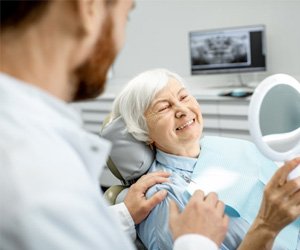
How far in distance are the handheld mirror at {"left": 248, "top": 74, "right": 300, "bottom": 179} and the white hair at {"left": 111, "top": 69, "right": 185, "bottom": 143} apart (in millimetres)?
519

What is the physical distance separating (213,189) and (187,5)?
280 centimetres

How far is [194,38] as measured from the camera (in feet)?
12.6

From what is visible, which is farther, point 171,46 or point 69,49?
point 171,46

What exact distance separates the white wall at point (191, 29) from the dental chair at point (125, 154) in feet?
7.37

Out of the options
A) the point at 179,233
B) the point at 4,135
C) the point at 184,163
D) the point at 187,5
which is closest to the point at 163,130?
the point at 184,163

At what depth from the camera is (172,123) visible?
5.57ft

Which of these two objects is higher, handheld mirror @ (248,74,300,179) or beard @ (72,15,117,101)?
beard @ (72,15,117,101)

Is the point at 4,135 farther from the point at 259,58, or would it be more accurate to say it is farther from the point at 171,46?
the point at 171,46

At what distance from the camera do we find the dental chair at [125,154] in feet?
5.65

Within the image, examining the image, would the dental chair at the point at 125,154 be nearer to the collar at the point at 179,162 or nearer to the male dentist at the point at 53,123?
the collar at the point at 179,162

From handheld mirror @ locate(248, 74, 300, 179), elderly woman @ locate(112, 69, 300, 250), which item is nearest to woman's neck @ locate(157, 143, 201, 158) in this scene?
elderly woman @ locate(112, 69, 300, 250)

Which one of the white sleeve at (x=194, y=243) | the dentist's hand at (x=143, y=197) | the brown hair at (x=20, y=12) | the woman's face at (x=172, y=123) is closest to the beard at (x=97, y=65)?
the brown hair at (x=20, y=12)

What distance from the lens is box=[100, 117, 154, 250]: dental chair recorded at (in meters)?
1.72

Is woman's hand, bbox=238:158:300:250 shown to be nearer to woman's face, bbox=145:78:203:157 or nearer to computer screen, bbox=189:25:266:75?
woman's face, bbox=145:78:203:157
